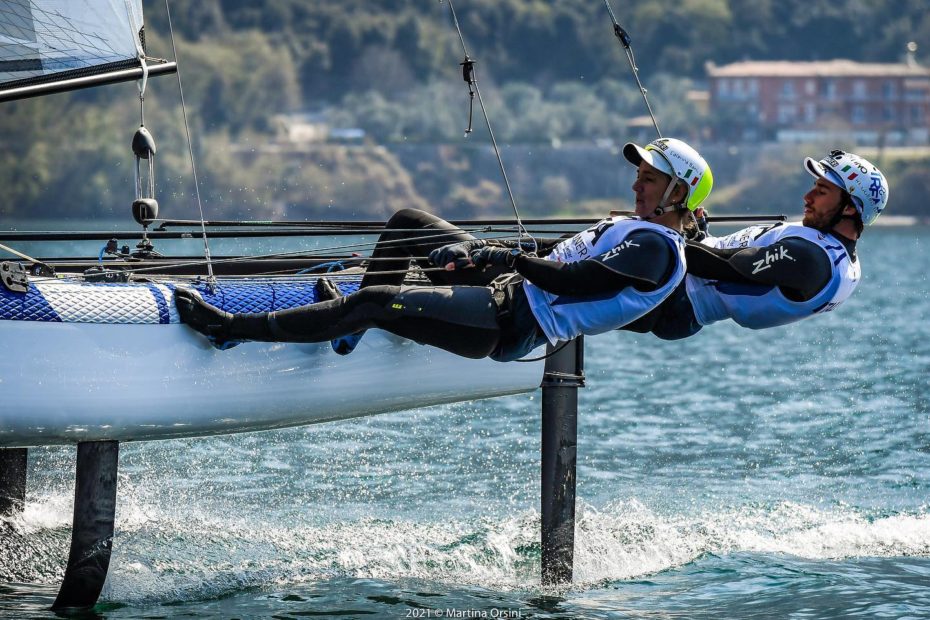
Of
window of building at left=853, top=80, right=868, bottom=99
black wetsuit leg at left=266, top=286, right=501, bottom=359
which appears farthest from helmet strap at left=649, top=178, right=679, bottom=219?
window of building at left=853, top=80, right=868, bottom=99

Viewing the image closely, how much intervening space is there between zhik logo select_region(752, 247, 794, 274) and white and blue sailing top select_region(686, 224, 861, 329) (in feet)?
0.26

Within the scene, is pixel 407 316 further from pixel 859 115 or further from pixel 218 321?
pixel 859 115

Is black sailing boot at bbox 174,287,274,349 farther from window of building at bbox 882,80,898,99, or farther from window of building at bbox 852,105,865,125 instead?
window of building at bbox 882,80,898,99

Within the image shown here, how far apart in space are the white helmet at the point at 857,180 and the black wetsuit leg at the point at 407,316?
134cm

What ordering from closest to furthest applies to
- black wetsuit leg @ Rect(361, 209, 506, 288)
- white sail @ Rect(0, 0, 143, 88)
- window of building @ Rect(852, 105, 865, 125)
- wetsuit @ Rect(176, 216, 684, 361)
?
wetsuit @ Rect(176, 216, 684, 361)
black wetsuit leg @ Rect(361, 209, 506, 288)
white sail @ Rect(0, 0, 143, 88)
window of building @ Rect(852, 105, 865, 125)

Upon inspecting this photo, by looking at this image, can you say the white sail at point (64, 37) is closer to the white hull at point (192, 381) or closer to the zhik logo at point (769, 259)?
the white hull at point (192, 381)

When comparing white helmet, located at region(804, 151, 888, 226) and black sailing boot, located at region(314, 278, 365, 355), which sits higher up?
white helmet, located at region(804, 151, 888, 226)

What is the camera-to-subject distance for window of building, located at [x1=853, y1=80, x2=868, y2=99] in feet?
244

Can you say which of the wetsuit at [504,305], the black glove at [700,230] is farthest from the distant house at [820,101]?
the wetsuit at [504,305]

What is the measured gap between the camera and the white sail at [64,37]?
6.04 meters

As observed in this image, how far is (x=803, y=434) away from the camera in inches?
393

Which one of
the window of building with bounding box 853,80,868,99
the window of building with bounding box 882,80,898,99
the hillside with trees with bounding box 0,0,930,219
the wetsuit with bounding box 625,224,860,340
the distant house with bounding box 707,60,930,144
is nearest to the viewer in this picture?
the wetsuit with bounding box 625,224,860,340

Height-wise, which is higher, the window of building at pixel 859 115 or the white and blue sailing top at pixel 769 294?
the window of building at pixel 859 115

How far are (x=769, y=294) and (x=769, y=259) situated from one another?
Result: 153 mm
